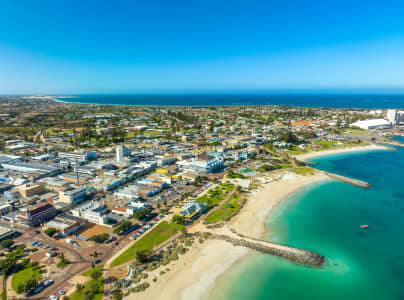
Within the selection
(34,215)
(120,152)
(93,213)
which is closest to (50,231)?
(34,215)

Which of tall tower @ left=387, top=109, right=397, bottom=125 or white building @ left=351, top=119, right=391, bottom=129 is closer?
white building @ left=351, top=119, right=391, bottom=129

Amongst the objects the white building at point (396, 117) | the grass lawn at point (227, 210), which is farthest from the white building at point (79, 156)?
the white building at point (396, 117)

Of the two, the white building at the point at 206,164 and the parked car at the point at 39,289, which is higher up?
the white building at the point at 206,164

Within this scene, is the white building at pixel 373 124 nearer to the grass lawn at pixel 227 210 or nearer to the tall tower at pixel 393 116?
the tall tower at pixel 393 116

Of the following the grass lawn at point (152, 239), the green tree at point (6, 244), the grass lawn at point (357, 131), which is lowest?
the grass lawn at point (152, 239)

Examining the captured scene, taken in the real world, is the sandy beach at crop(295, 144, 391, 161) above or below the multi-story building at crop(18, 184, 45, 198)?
above

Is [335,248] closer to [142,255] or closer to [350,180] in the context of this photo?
[142,255]

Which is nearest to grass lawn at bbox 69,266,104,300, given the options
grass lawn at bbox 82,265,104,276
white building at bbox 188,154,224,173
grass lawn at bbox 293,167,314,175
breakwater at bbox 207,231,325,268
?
grass lawn at bbox 82,265,104,276

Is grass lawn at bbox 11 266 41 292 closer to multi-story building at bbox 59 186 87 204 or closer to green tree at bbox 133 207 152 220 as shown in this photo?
green tree at bbox 133 207 152 220

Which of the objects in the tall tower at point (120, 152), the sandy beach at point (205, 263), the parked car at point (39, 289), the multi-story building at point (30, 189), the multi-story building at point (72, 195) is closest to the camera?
the parked car at point (39, 289)
